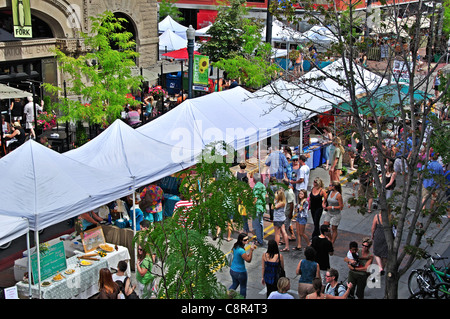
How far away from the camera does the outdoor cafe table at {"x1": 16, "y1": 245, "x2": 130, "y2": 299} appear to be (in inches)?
376

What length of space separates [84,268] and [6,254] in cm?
311

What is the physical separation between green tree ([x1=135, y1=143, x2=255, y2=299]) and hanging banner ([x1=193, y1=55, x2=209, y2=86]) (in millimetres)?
13566

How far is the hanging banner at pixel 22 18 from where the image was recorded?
2198 centimetres

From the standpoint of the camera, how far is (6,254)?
12242mm

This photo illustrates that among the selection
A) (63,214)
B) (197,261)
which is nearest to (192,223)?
(197,261)

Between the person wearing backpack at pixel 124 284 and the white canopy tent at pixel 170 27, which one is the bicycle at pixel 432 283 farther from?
the white canopy tent at pixel 170 27

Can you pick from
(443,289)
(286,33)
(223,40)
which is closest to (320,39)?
(223,40)

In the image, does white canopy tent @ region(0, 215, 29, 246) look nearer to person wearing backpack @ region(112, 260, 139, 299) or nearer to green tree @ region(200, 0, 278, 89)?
person wearing backpack @ region(112, 260, 139, 299)

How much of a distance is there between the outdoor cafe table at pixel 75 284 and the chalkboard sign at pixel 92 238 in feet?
1.21

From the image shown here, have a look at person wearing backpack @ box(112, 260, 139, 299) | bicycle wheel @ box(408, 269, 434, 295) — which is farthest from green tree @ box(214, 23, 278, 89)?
person wearing backpack @ box(112, 260, 139, 299)

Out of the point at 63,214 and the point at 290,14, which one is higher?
the point at 290,14

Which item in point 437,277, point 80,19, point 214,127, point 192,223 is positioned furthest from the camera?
point 80,19

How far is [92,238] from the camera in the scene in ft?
36.2
